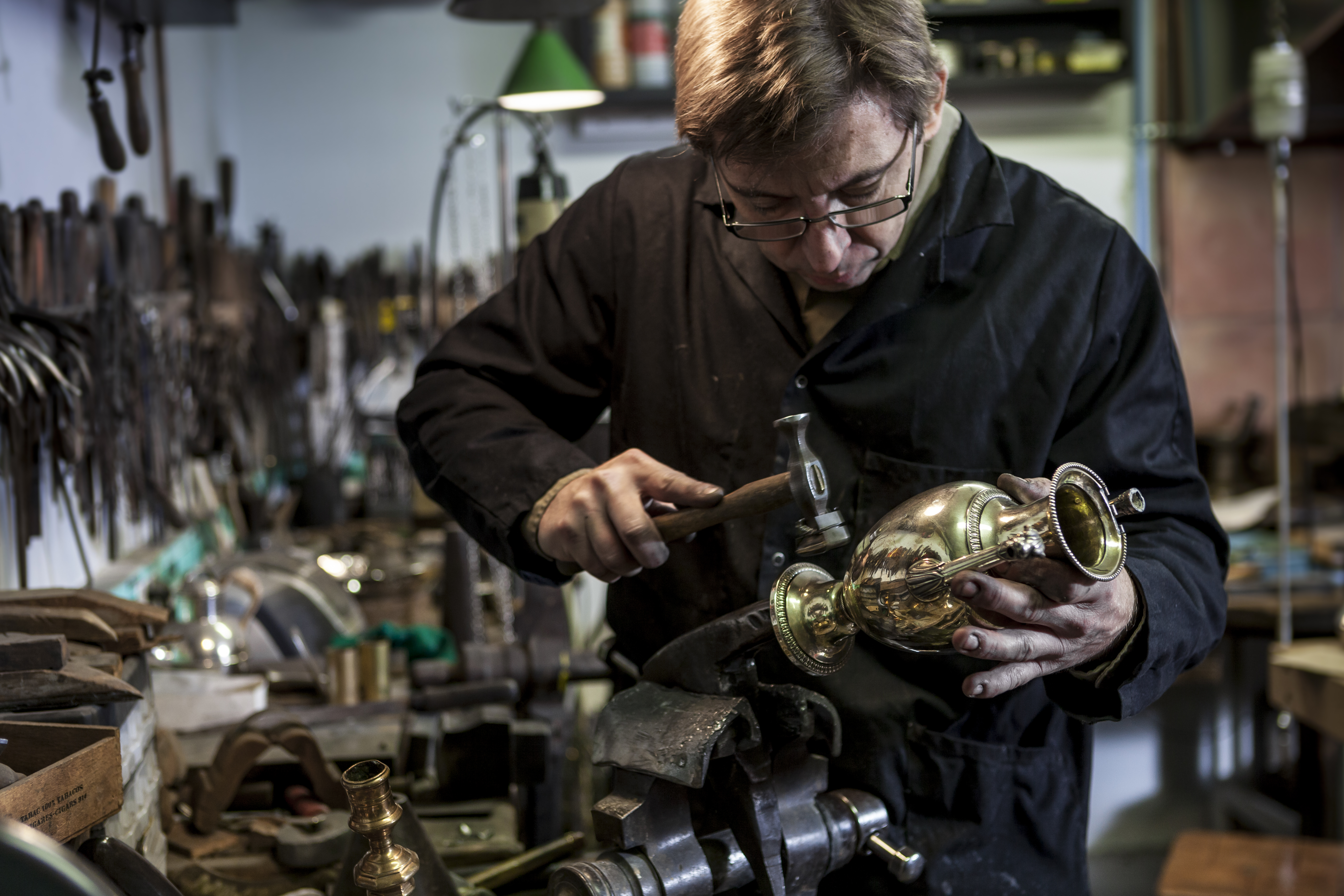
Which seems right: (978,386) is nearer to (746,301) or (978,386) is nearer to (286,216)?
(746,301)

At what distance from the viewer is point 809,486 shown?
1.14 meters

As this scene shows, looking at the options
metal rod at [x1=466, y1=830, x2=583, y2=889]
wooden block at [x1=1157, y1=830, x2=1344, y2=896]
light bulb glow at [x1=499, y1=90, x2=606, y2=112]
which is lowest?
wooden block at [x1=1157, y1=830, x2=1344, y2=896]

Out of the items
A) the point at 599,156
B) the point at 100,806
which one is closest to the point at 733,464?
the point at 100,806

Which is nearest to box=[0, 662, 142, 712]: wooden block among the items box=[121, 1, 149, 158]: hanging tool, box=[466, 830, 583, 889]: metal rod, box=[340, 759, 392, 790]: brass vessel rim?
box=[340, 759, 392, 790]: brass vessel rim

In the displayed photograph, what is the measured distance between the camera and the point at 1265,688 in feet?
A: 13.3

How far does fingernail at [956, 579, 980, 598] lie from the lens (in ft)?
3.44

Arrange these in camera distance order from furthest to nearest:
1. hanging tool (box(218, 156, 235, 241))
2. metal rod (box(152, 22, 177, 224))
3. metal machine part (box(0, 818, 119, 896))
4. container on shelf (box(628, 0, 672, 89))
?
container on shelf (box(628, 0, 672, 89)), hanging tool (box(218, 156, 235, 241)), metal rod (box(152, 22, 177, 224)), metal machine part (box(0, 818, 119, 896))

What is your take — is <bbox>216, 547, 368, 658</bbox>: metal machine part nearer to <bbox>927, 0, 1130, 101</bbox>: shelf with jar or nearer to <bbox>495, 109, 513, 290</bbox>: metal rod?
<bbox>495, 109, 513, 290</bbox>: metal rod

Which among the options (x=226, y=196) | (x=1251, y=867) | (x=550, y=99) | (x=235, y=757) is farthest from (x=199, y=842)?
(x=226, y=196)

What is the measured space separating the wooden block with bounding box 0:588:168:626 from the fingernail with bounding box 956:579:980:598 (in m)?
1.01

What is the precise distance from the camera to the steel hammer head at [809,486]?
44.8 inches

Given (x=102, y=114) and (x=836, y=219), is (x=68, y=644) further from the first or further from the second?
(x=102, y=114)

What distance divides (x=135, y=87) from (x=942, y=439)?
2039mm

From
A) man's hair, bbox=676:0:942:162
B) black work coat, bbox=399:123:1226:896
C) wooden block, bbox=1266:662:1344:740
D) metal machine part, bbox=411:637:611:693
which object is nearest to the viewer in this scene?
man's hair, bbox=676:0:942:162
